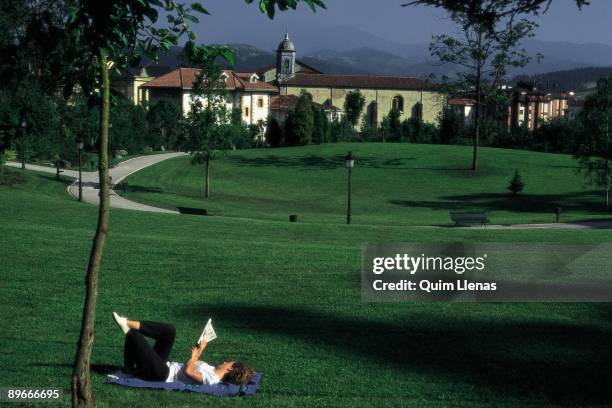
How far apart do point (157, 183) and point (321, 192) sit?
10801 mm

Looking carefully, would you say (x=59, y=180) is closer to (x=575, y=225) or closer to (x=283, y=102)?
(x=575, y=225)

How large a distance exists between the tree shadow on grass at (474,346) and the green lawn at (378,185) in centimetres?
2429

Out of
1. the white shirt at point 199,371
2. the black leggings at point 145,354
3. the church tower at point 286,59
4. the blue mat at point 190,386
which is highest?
the church tower at point 286,59

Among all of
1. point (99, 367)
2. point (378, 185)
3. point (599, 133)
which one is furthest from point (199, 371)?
point (378, 185)

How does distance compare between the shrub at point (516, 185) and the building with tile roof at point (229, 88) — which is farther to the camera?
the building with tile roof at point (229, 88)

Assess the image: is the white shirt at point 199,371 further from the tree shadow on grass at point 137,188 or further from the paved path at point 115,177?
the tree shadow on grass at point 137,188

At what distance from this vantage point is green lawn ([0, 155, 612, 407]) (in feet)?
28.3

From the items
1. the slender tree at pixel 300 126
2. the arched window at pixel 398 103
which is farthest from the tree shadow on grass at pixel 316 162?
the arched window at pixel 398 103

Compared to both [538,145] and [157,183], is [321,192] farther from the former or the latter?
[538,145]

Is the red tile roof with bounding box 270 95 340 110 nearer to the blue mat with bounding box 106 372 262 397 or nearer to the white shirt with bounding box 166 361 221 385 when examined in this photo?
the white shirt with bounding box 166 361 221 385

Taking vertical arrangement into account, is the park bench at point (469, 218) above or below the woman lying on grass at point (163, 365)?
below

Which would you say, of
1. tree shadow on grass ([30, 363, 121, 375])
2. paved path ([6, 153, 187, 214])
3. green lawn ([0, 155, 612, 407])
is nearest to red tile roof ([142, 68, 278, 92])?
paved path ([6, 153, 187, 214])

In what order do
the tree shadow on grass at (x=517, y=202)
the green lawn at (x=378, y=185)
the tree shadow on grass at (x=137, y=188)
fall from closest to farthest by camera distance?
the green lawn at (x=378, y=185), the tree shadow on grass at (x=517, y=202), the tree shadow on grass at (x=137, y=188)

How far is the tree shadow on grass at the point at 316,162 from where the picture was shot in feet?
197
